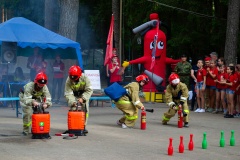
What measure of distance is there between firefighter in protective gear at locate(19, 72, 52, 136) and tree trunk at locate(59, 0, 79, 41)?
34.4 feet

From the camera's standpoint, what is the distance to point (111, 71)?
71.7ft

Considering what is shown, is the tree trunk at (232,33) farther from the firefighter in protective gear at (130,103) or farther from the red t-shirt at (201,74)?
the firefighter in protective gear at (130,103)

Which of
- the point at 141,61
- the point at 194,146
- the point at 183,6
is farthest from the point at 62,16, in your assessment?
the point at 194,146

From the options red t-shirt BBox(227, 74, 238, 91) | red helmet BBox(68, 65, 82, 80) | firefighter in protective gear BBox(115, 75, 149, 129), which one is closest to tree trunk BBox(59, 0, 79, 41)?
red t-shirt BBox(227, 74, 238, 91)

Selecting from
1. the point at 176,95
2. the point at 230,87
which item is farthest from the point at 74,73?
the point at 230,87

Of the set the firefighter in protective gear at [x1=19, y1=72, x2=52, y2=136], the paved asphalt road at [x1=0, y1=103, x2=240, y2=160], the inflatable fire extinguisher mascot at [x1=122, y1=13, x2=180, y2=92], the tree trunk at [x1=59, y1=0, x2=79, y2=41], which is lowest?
the paved asphalt road at [x1=0, y1=103, x2=240, y2=160]

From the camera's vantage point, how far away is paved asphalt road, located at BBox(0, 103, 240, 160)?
38.1ft

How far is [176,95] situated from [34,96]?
4.52m

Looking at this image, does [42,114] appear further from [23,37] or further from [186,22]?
[186,22]

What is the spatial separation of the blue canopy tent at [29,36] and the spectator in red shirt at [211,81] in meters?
4.43

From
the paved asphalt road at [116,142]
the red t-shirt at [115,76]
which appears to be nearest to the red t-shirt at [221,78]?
the paved asphalt road at [116,142]

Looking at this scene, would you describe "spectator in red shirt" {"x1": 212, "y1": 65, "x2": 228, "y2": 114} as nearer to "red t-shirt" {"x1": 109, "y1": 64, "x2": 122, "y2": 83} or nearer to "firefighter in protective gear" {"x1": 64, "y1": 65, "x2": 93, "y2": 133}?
"red t-shirt" {"x1": 109, "y1": 64, "x2": 122, "y2": 83}

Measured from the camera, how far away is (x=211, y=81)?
67.5 ft

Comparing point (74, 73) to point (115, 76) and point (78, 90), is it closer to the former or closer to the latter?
point (78, 90)
